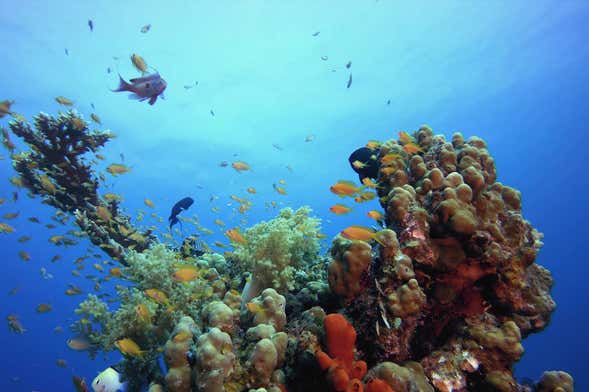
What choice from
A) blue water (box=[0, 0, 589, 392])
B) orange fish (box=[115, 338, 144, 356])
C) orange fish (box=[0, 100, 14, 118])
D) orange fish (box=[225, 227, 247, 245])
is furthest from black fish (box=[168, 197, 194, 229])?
orange fish (box=[115, 338, 144, 356])

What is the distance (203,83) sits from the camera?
34.0 m

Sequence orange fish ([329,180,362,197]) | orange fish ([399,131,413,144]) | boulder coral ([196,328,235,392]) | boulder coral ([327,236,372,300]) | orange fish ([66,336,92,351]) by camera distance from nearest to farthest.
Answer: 1. boulder coral ([196,328,235,392])
2. boulder coral ([327,236,372,300])
3. orange fish ([329,180,362,197])
4. orange fish ([399,131,413,144])
5. orange fish ([66,336,92,351])

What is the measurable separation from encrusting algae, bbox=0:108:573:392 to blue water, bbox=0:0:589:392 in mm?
4455

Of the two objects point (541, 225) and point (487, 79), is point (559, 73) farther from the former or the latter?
Answer: point (541, 225)

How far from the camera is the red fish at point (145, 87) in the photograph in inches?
168

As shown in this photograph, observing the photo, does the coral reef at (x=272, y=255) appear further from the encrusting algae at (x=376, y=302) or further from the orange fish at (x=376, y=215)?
the orange fish at (x=376, y=215)

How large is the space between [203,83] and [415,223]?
3489cm

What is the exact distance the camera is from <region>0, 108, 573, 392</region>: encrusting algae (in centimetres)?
301

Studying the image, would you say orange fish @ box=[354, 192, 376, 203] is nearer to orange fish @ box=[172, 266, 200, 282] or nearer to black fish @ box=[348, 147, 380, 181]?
black fish @ box=[348, 147, 380, 181]

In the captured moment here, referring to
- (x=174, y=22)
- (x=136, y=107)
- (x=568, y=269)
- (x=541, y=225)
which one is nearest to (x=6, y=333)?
(x=136, y=107)

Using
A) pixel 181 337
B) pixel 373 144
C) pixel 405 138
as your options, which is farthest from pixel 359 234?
pixel 373 144

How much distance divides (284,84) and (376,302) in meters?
37.0

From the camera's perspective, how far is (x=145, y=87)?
434cm

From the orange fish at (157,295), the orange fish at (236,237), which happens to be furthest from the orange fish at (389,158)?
the orange fish at (157,295)
